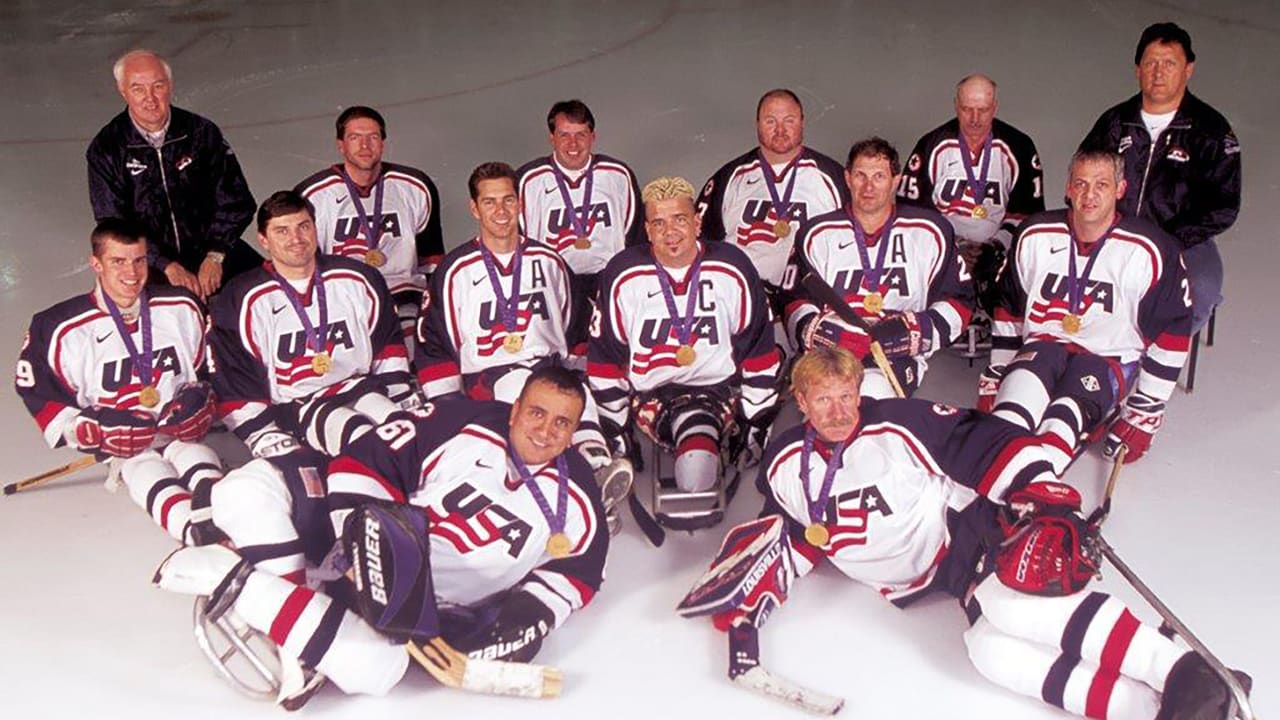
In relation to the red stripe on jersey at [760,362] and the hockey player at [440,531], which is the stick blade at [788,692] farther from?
the red stripe on jersey at [760,362]

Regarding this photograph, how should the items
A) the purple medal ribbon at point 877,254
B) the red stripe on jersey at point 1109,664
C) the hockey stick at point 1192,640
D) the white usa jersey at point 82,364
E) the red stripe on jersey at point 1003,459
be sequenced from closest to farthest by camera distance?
the hockey stick at point 1192,640, the red stripe on jersey at point 1109,664, the red stripe on jersey at point 1003,459, the white usa jersey at point 82,364, the purple medal ribbon at point 877,254

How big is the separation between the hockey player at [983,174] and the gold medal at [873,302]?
29.7 inches

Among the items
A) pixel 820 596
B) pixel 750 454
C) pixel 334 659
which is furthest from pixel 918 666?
pixel 334 659

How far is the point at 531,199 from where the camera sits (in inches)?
200

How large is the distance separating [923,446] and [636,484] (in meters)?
1.15

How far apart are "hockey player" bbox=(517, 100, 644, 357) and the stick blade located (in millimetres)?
2070

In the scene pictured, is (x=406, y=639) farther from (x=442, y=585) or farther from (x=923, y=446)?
(x=923, y=446)

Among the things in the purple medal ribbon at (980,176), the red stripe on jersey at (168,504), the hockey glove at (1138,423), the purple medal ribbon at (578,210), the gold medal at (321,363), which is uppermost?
the purple medal ribbon at (980,176)

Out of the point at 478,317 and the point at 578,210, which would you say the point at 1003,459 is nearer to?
the point at 478,317

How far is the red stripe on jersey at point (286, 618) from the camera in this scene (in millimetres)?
3199

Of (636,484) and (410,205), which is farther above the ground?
(410,205)

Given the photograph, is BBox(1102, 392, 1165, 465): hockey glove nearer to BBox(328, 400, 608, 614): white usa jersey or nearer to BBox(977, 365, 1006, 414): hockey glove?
BBox(977, 365, 1006, 414): hockey glove

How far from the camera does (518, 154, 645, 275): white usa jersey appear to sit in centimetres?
505

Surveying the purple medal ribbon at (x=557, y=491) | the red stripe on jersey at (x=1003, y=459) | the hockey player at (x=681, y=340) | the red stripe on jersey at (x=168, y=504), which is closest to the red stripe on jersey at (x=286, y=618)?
the purple medal ribbon at (x=557, y=491)
